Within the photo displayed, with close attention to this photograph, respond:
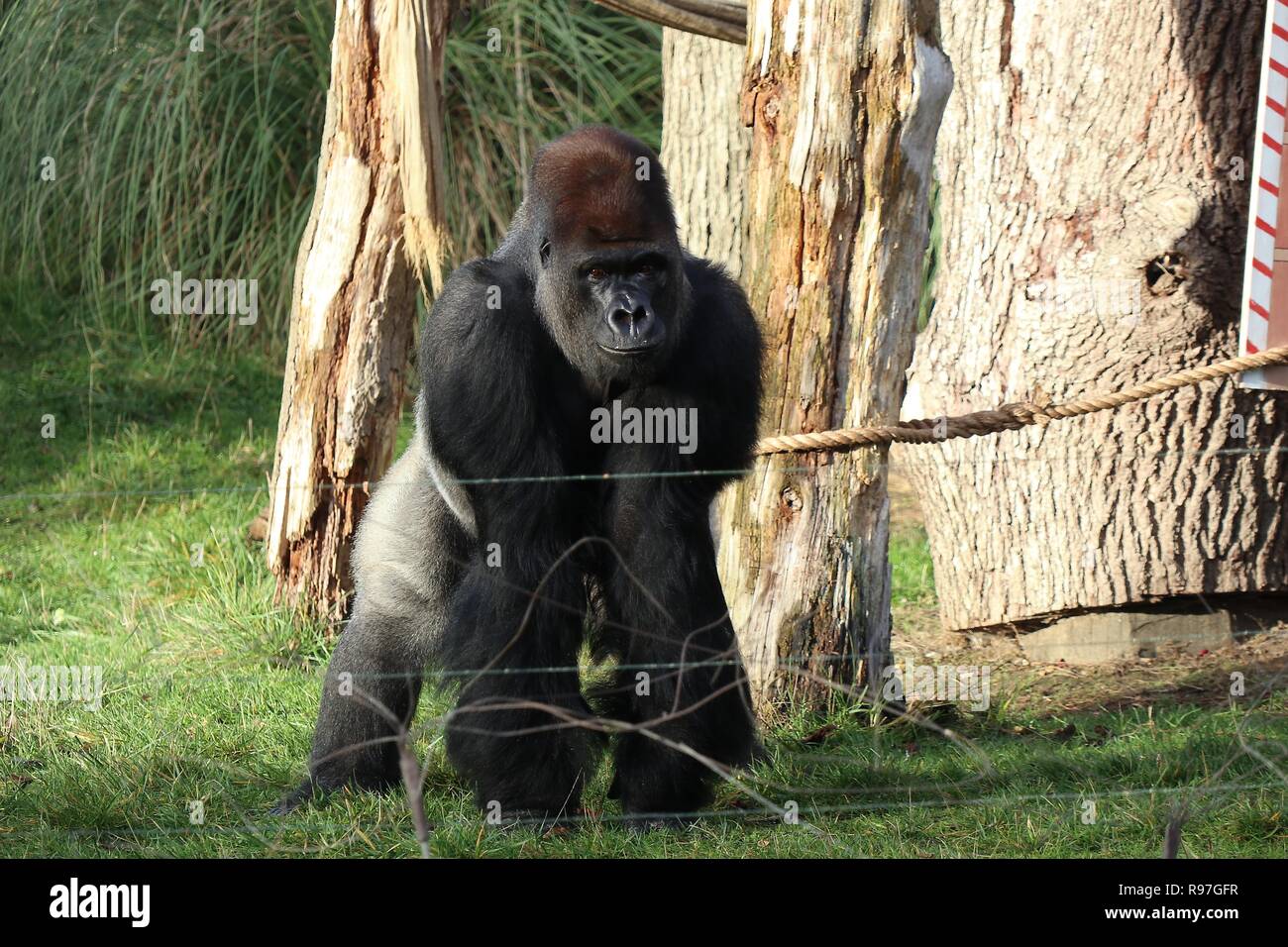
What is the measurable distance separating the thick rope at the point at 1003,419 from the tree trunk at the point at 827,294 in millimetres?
310

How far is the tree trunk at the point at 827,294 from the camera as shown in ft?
13.6

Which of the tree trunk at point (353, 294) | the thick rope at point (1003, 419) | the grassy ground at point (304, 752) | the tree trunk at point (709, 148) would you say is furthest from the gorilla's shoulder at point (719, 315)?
the tree trunk at point (709, 148)

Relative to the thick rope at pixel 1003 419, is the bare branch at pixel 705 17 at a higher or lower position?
higher

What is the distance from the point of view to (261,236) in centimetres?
773

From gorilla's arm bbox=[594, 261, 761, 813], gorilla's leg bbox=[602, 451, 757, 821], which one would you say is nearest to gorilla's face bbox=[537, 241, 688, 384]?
gorilla's arm bbox=[594, 261, 761, 813]

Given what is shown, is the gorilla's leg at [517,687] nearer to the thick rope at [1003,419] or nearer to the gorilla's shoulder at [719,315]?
the gorilla's shoulder at [719,315]

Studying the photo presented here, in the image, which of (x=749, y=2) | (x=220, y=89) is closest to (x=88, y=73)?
(x=220, y=89)

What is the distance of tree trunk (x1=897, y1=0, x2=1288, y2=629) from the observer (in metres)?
5.04

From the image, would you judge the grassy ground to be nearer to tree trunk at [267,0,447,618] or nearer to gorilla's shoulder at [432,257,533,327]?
tree trunk at [267,0,447,618]

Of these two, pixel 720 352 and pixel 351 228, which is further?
pixel 351 228

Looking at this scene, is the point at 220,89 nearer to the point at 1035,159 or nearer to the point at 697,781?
the point at 1035,159

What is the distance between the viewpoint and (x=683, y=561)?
3604 mm
